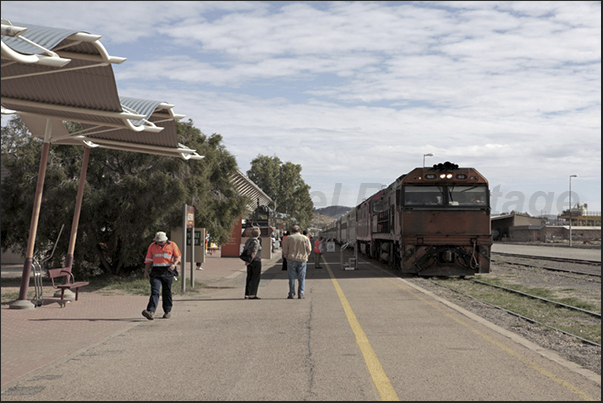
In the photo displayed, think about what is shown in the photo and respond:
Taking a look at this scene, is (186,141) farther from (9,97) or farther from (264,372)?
(264,372)

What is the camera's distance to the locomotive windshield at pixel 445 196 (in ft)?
74.3

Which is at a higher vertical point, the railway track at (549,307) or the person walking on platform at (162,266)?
the person walking on platform at (162,266)

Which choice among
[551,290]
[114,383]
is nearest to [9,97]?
[114,383]

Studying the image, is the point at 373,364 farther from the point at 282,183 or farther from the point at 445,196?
the point at 282,183

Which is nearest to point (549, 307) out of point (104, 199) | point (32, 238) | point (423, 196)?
point (423, 196)

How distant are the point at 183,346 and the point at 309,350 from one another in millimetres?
1752

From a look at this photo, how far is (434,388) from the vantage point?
659cm

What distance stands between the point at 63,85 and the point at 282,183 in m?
91.4

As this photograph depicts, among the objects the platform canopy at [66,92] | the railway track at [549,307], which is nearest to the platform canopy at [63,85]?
the platform canopy at [66,92]

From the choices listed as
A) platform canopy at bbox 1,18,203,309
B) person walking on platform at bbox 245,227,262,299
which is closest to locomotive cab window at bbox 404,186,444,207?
person walking on platform at bbox 245,227,262,299

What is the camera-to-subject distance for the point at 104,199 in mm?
18344

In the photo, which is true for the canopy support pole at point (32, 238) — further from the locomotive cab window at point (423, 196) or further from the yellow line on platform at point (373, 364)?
the locomotive cab window at point (423, 196)

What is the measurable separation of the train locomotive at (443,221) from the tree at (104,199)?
695 centimetres

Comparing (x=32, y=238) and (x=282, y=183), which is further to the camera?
(x=282, y=183)
